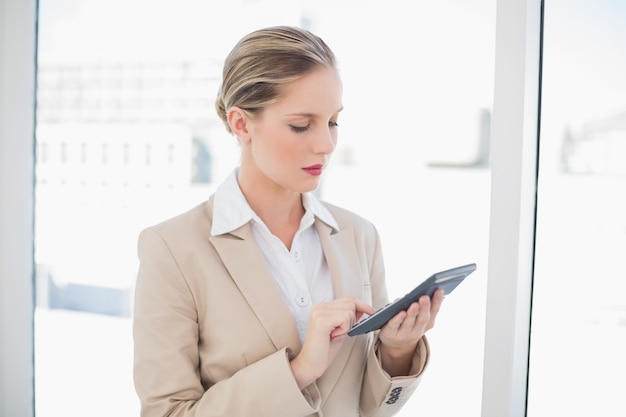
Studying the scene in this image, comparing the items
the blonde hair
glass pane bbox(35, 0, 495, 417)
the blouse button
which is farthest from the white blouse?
glass pane bbox(35, 0, 495, 417)

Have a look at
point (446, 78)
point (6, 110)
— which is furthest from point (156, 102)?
point (446, 78)

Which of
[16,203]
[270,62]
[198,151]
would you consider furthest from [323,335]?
[16,203]

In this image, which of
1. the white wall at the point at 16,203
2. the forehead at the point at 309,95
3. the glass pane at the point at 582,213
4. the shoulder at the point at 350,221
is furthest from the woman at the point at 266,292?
the white wall at the point at 16,203

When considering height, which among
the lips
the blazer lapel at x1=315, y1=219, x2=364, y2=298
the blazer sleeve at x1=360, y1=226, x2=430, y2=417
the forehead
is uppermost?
the forehead

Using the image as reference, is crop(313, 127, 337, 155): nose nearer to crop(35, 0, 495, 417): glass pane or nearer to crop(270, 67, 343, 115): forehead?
crop(270, 67, 343, 115): forehead

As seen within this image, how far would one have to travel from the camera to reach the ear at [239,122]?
1235 millimetres

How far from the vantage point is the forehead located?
118 centimetres

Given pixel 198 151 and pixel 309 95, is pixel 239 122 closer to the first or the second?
pixel 309 95

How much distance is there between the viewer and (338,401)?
130 cm

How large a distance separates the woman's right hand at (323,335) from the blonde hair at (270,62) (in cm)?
41

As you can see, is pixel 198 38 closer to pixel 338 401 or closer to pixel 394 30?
pixel 394 30

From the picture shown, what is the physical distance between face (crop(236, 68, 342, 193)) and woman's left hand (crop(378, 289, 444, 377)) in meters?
0.31

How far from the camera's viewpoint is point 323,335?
113 cm

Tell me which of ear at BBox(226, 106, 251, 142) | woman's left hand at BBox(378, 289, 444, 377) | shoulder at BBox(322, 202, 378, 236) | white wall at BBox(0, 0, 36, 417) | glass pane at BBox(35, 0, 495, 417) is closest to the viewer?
woman's left hand at BBox(378, 289, 444, 377)
